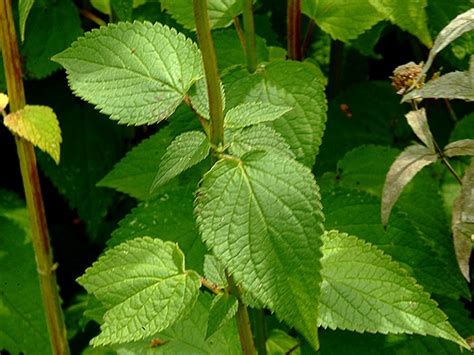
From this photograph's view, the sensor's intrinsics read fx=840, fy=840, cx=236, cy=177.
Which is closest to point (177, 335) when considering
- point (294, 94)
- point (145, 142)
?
point (294, 94)

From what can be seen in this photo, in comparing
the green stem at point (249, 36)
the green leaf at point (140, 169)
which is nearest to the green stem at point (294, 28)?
the green stem at point (249, 36)

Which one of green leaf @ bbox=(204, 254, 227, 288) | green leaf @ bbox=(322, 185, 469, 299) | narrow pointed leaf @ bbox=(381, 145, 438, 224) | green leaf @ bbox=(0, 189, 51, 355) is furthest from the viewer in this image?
green leaf @ bbox=(0, 189, 51, 355)

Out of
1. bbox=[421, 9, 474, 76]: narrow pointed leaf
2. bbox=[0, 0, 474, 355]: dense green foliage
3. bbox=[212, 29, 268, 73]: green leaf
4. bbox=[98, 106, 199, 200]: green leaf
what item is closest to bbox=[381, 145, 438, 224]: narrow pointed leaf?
bbox=[0, 0, 474, 355]: dense green foliage

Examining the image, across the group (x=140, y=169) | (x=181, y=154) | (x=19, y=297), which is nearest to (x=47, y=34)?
(x=140, y=169)

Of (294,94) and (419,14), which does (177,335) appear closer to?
(294,94)

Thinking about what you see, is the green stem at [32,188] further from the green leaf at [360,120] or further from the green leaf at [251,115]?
the green leaf at [360,120]

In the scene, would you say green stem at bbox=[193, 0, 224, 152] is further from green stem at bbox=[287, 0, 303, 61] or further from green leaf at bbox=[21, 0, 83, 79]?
green leaf at bbox=[21, 0, 83, 79]

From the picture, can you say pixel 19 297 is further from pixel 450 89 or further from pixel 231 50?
pixel 450 89
